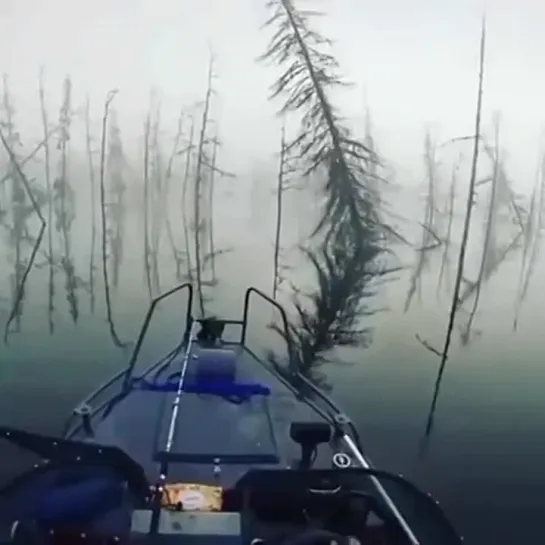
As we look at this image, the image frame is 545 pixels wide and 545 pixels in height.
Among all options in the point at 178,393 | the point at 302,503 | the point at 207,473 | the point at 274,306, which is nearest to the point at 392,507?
the point at 302,503

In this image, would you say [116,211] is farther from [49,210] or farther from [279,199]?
[279,199]

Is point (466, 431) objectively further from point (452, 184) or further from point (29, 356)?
point (29, 356)

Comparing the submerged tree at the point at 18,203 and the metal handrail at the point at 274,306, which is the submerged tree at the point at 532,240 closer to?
the metal handrail at the point at 274,306

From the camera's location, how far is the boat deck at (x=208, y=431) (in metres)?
1.55

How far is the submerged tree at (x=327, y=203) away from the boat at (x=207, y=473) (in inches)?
6.7

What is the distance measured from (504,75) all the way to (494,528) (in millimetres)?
961

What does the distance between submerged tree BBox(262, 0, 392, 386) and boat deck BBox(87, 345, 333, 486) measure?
0.19 metres

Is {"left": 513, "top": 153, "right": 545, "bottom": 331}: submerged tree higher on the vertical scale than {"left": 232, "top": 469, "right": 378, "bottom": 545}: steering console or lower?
higher

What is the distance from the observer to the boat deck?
1.55 m

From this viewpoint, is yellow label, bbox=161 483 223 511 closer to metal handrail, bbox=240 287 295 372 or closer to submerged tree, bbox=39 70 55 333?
metal handrail, bbox=240 287 295 372

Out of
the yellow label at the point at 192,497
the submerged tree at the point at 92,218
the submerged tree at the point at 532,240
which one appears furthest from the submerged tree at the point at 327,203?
the yellow label at the point at 192,497

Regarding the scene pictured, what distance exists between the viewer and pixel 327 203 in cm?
191

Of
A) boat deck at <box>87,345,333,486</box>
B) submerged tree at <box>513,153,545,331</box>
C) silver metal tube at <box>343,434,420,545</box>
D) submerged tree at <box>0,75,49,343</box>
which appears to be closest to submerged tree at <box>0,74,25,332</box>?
submerged tree at <box>0,75,49,343</box>

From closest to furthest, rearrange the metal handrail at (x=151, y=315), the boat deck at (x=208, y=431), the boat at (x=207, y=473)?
1. the boat at (x=207, y=473)
2. the boat deck at (x=208, y=431)
3. the metal handrail at (x=151, y=315)
